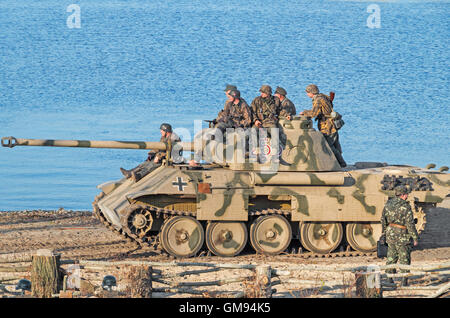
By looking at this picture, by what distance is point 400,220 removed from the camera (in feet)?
64.6

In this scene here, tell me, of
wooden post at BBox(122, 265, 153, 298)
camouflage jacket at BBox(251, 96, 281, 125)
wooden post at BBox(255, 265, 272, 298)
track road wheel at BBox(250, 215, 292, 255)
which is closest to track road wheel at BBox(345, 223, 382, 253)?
track road wheel at BBox(250, 215, 292, 255)

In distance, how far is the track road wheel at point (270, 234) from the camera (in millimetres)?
23156

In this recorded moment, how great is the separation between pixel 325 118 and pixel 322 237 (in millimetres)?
2934

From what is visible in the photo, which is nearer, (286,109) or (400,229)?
(400,229)

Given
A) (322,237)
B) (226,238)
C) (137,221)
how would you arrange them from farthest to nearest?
(322,237)
(226,238)
(137,221)

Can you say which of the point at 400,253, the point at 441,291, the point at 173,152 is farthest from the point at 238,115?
the point at 441,291

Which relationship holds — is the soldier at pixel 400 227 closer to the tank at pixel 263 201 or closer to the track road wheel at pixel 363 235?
the tank at pixel 263 201

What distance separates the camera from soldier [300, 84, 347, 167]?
2447 cm

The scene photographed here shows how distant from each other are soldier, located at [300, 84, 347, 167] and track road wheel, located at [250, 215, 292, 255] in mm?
2511

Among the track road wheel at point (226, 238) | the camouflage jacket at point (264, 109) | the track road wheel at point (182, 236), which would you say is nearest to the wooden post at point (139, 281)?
the track road wheel at point (182, 236)

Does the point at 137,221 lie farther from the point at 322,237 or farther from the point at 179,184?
the point at 322,237

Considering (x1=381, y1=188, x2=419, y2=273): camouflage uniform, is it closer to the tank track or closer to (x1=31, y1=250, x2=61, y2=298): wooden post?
the tank track

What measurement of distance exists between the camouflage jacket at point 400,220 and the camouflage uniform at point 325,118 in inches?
195

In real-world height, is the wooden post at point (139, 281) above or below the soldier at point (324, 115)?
below
